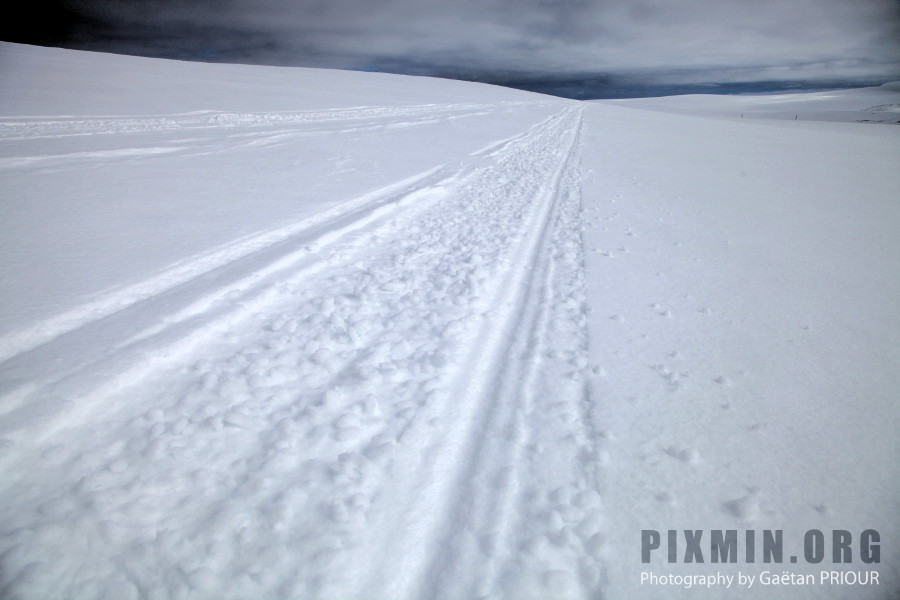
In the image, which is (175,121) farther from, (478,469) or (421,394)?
(478,469)

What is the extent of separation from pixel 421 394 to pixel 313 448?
617 millimetres

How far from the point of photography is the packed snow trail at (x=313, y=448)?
1.49m

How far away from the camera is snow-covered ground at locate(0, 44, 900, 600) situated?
1.55 m

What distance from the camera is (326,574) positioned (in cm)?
148

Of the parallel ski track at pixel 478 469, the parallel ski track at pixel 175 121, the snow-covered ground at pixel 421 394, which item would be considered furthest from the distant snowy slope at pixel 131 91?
the parallel ski track at pixel 478 469

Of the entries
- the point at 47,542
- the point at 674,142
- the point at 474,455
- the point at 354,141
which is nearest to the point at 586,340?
the point at 474,455

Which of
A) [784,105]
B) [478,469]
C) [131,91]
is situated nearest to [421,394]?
[478,469]

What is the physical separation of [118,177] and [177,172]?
726 mm

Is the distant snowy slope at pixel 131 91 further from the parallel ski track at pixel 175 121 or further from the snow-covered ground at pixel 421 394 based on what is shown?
the snow-covered ground at pixel 421 394

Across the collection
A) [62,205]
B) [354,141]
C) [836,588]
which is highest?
[354,141]

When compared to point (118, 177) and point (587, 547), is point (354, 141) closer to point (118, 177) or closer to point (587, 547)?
point (118, 177)

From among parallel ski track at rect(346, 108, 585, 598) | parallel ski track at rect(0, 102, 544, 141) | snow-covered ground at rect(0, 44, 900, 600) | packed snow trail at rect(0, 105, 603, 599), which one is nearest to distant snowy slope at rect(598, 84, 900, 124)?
parallel ski track at rect(0, 102, 544, 141)

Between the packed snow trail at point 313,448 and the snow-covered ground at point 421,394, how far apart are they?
0.5 inches

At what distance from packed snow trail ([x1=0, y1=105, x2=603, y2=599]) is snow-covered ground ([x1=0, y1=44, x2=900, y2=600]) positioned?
12mm
